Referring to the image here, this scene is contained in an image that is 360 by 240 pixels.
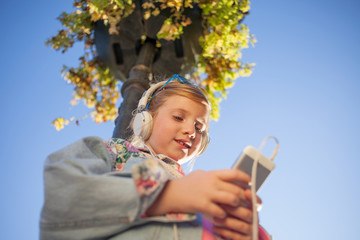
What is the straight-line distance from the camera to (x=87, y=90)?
13.8 feet

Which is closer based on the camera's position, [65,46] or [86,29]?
[86,29]

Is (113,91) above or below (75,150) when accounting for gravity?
above

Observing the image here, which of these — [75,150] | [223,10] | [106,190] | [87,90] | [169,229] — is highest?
[223,10]

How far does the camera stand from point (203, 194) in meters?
0.85

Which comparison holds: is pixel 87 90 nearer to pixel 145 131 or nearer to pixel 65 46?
pixel 65 46

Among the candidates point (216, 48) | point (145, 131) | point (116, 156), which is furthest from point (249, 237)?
point (216, 48)

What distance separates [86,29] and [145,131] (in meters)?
2.39

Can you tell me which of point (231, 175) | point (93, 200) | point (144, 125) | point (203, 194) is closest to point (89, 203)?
point (93, 200)

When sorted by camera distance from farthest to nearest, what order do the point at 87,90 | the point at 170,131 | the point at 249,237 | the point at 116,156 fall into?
1. the point at 87,90
2. the point at 170,131
3. the point at 116,156
4. the point at 249,237

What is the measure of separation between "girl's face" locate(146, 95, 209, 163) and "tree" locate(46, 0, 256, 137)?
0.79m

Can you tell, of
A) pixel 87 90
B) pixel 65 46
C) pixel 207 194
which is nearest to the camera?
pixel 207 194

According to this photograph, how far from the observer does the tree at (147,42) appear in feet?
9.86

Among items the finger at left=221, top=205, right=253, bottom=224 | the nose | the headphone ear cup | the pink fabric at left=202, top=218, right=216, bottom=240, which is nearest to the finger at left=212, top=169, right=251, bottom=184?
the finger at left=221, top=205, right=253, bottom=224

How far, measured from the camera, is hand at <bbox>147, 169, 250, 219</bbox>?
84 centimetres
